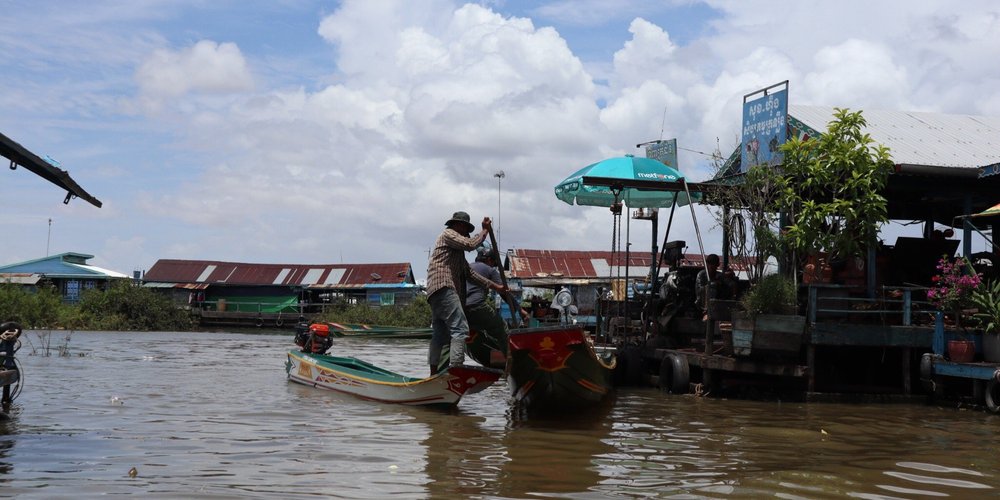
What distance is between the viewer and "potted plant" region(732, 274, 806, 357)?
1088cm

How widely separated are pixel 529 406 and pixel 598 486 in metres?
3.77

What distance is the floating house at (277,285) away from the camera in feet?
157

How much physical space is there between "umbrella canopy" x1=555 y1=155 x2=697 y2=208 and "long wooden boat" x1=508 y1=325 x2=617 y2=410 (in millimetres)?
4137

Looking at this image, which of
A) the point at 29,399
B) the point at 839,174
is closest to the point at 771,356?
the point at 839,174

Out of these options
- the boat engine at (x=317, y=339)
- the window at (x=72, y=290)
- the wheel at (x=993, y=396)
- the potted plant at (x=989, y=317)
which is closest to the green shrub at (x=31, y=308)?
the window at (x=72, y=290)

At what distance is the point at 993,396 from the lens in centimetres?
1026

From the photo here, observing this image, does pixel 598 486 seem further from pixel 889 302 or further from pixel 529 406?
pixel 889 302

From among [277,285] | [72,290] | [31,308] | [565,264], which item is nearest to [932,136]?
[565,264]

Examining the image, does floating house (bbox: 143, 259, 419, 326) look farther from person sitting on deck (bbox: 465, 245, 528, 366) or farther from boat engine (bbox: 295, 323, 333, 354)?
person sitting on deck (bbox: 465, 245, 528, 366)

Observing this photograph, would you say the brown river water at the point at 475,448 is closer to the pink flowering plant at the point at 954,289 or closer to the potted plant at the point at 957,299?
the potted plant at the point at 957,299

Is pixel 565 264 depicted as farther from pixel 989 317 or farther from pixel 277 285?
pixel 989 317

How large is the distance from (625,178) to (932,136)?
17.5 feet

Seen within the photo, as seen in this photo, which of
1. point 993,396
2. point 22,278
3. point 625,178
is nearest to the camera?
point 993,396

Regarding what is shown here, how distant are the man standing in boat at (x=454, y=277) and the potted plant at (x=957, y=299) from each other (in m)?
5.54
